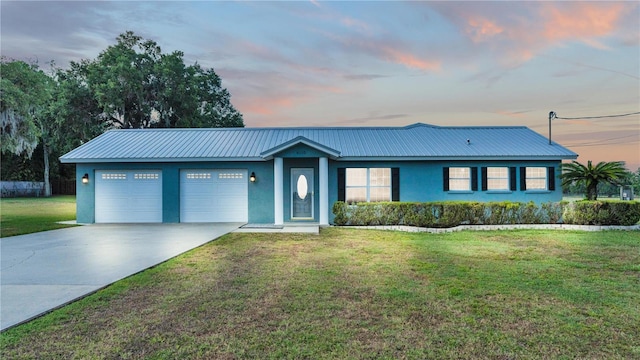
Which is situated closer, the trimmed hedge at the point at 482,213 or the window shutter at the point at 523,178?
the trimmed hedge at the point at 482,213

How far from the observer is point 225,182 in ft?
48.9

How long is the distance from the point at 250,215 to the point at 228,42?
8.13 m

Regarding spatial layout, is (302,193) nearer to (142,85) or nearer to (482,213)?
(482,213)

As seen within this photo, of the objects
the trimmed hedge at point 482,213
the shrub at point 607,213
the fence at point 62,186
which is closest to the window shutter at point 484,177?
the trimmed hedge at point 482,213

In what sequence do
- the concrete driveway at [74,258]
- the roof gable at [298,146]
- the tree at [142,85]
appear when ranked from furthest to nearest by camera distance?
the tree at [142,85]
the roof gable at [298,146]
the concrete driveway at [74,258]

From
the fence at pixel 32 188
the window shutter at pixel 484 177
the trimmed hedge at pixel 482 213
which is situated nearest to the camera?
the trimmed hedge at pixel 482 213

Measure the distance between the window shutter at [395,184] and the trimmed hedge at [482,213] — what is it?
1688mm

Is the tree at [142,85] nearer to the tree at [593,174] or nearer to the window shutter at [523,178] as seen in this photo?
the window shutter at [523,178]

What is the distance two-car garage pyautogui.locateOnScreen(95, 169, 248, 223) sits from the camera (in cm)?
1488

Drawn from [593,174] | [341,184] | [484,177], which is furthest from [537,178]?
[341,184]

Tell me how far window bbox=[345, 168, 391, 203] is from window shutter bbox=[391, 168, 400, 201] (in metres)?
0.14

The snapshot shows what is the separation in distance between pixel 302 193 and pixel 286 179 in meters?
0.83

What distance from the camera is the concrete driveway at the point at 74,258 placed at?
507 centimetres

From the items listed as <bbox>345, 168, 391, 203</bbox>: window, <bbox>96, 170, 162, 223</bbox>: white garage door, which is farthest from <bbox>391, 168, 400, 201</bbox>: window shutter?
<bbox>96, 170, 162, 223</bbox>: white garage door
